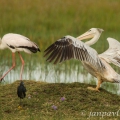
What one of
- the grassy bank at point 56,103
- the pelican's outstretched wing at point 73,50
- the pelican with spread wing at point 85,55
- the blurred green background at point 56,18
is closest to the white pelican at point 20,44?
the grassy bank at point 56,103

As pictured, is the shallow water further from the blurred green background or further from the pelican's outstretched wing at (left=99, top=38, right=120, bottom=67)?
the blurred green background

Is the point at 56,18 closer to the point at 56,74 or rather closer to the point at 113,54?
the point at 56,74

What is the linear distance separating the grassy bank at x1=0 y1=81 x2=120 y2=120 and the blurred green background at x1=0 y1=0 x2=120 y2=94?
518 centimetres

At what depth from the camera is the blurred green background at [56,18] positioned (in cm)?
1521

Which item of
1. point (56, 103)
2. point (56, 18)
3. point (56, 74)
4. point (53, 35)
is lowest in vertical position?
point (56, 103)

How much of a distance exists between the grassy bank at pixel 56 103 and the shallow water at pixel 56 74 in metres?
1.49

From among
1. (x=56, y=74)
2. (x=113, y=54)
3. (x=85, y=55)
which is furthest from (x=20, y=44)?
(x=85, y=55)

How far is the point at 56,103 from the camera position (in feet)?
26.0

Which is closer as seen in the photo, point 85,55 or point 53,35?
point 85,55

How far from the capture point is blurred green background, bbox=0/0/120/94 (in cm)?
1521

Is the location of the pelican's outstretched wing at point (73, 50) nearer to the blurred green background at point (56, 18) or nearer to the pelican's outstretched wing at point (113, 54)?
the pelican's outstretched wing at point (113, 54)

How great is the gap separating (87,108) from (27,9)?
10.1 m

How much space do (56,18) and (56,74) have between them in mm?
6286

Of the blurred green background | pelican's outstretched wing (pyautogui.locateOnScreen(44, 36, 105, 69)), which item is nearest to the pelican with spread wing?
pelican's outstretched wing (pyautogui.locateOnScreen(44, 36, 105, 69))
